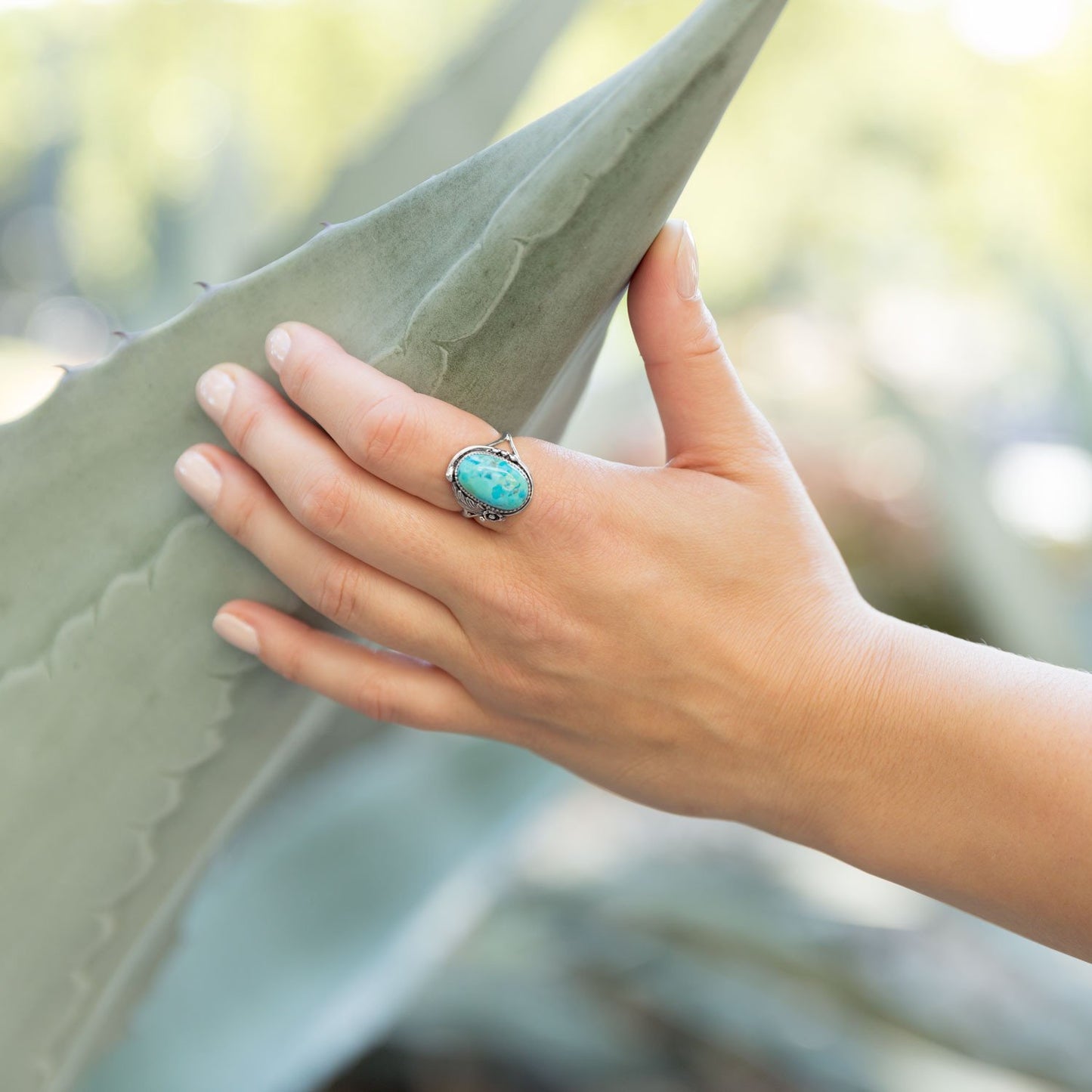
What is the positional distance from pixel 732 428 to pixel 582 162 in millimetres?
213

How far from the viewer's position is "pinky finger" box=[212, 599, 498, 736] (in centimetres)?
58

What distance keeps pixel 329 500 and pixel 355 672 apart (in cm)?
14

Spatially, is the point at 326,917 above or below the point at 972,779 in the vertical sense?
below

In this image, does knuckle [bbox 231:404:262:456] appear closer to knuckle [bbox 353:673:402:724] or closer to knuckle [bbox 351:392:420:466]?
knuckle [bbox 351:392:420:466]

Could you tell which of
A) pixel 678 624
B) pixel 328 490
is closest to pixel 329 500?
pixel 328 490

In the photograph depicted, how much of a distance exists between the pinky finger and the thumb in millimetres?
218

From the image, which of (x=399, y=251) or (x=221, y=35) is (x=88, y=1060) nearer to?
(x=399, y=251)

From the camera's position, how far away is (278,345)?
0.53 metres

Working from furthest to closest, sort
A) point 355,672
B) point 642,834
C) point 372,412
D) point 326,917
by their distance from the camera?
point 642,834
point 326,917
point 355,672
point 372,412

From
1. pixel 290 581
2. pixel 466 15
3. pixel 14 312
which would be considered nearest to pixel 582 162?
pixel 290 581

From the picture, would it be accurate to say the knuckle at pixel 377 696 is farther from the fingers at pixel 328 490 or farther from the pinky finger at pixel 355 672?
the fingers at pixel 328 490

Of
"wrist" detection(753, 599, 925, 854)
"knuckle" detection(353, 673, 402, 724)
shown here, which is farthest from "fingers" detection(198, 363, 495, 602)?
"wrist" detection(753, 599, 925, 854)

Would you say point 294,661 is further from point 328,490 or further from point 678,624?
point 678,624

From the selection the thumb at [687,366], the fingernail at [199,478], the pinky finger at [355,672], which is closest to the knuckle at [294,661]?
the pinky finger at [355,672]
